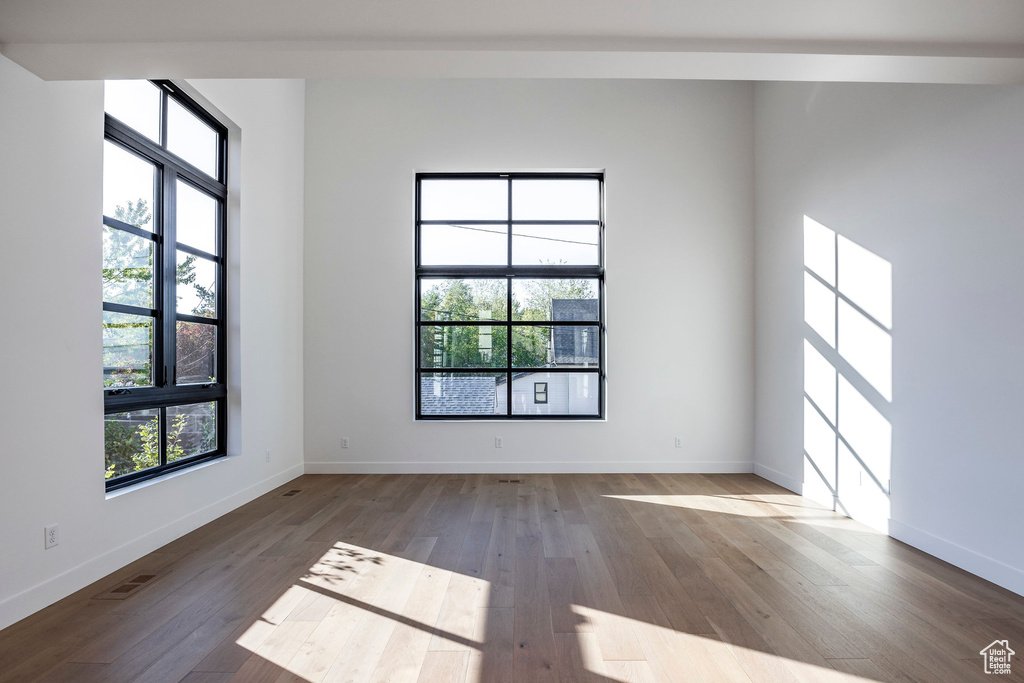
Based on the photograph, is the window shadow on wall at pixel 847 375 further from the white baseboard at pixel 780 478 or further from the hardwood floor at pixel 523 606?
the hardwood floor at pixel 523 606

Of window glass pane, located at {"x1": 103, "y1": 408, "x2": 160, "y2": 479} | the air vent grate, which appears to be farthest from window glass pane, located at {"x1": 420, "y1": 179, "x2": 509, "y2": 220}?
the air vent grate

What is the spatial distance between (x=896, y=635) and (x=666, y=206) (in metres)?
4.46

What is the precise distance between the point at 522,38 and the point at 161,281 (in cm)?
278

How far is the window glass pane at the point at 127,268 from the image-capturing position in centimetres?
336

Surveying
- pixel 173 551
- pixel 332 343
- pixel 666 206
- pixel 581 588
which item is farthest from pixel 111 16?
pixel 666 206

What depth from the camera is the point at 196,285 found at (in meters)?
4.32

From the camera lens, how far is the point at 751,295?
605 centimetres

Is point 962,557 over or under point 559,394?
under

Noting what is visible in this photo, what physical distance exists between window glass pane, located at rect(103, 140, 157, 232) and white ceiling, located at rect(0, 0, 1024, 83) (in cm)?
66

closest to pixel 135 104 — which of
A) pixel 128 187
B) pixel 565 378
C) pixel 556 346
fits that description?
pixel 128 187

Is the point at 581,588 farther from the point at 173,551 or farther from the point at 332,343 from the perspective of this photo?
the point at 332,343

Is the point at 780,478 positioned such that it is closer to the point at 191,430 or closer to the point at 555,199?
the point at 555,199

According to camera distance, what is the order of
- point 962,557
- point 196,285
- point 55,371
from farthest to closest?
point 196,285 < point 962,557 < point 55,371

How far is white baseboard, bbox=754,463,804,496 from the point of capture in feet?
16.8
